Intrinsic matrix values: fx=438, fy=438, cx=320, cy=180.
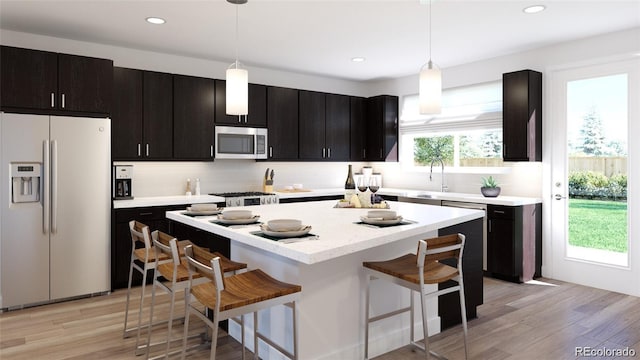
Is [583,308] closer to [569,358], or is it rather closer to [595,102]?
[569,358]

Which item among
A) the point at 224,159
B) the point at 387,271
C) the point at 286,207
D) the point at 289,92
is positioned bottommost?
the point at 387,271

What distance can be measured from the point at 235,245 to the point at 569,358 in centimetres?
237

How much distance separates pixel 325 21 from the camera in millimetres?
4016

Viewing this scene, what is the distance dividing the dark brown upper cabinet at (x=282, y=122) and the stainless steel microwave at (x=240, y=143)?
6.1 inches

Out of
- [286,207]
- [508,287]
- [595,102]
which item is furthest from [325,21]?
[508,287]

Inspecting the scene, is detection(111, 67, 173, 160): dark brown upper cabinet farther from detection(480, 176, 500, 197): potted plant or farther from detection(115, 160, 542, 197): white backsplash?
detection(480, 176, 500, 197): potted plant

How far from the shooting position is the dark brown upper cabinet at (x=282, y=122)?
226 inches

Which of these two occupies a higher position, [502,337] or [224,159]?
[224,159]

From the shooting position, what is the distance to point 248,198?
5.12m

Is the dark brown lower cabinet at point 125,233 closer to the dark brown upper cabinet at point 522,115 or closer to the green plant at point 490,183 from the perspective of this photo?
the green plant at point 490,183

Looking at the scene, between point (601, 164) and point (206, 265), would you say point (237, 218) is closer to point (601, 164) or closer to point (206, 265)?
point (206, 265)

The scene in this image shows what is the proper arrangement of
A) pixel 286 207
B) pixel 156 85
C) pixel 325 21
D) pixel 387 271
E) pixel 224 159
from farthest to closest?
pixel 224 159, pixel 156 85, pixel 325 21, pixel 286 207, pixel 387 271

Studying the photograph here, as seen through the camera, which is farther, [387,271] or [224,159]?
[224,159]

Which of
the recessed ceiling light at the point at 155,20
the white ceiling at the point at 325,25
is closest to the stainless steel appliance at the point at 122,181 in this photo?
the white ceiling at the point at 325,25
